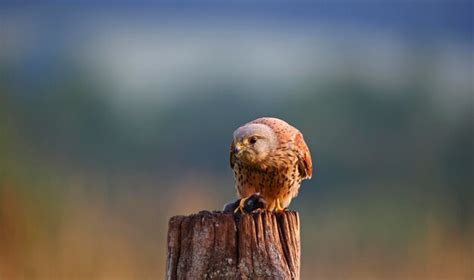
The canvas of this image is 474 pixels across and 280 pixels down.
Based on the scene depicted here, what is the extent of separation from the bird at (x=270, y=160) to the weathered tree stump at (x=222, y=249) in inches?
93.1

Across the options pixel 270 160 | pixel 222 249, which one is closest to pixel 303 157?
pixel 270 160

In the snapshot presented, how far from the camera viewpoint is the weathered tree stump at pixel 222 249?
444 centimetres

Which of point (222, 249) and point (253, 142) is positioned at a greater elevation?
point (253, 142)

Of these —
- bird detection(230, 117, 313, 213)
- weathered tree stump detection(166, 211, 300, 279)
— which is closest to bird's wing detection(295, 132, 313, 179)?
bird detection(230, 117, 313, 213)

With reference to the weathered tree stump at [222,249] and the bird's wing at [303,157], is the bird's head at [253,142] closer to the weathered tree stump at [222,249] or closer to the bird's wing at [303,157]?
the bird's wing at [303,157]

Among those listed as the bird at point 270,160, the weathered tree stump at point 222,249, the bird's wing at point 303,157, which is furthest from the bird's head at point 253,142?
the weathered tree stump at point 222,249

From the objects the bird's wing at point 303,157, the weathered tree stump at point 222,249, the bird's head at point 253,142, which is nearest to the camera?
the weathered tree stump at point 222,249

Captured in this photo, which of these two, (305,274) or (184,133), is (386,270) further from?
(184,133)

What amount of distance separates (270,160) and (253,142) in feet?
0.74

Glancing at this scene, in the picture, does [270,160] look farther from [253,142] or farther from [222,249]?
[222,249]

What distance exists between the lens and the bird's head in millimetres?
6828

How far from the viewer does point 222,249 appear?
444cm

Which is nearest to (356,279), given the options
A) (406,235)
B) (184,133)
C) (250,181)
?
(406,235)

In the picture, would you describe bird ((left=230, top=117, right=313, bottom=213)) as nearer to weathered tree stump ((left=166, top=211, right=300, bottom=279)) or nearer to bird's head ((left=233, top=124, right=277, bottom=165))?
bird's head ((left=233, top=124, right=277, bottom=165))
